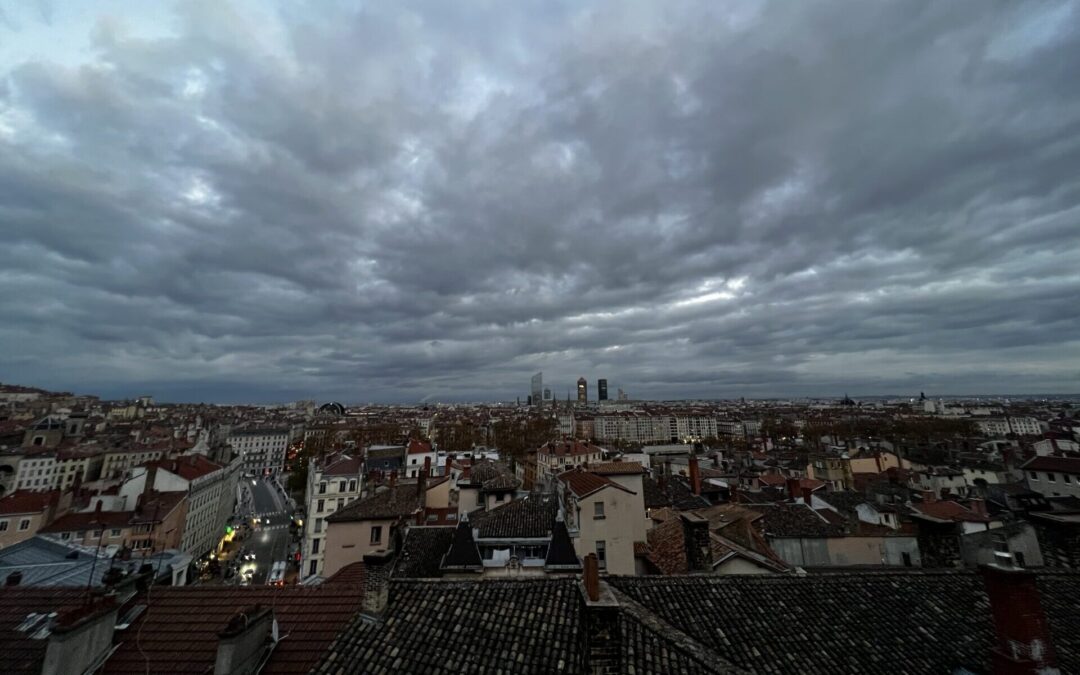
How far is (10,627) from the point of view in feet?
33.7

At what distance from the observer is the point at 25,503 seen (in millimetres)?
45406

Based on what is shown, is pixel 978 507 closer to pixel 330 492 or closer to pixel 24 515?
pixel 330 492

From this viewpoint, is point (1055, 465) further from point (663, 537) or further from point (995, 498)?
point (663, 537)

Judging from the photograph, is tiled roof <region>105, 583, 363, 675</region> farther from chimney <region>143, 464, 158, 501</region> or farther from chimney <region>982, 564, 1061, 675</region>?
chimney <region>143, 464, 158, 501</region>

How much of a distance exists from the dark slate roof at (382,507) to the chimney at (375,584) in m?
20.8

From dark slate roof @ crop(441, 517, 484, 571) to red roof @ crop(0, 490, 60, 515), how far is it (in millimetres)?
55020

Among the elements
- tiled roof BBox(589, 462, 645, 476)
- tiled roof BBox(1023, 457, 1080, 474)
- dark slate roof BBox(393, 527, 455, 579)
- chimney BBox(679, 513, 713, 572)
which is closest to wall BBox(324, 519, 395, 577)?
dark slate roof BBox(393, 527, 455, 579)

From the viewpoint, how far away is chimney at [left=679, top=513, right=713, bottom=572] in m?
16.5

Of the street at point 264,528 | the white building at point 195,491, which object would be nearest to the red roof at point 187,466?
the white building at point 195,491

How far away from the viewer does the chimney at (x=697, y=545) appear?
16500 mm

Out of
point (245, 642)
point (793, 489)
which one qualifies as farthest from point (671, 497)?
point (245, 642)

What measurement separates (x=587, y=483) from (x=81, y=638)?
19749 mm

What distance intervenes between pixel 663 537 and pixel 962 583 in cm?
1405

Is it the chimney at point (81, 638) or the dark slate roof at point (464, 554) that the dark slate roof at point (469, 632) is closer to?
the chimney at point (81, 638)
